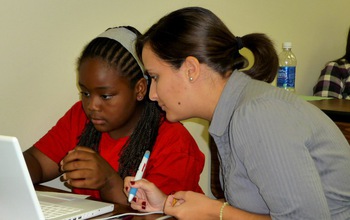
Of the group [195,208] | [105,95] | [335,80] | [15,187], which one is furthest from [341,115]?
[15,187]

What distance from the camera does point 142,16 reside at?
2.12 metres

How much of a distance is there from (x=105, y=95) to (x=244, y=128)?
1.93ft

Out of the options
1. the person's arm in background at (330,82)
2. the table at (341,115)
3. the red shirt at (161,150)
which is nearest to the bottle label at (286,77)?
the person's arm in background at (330,82)

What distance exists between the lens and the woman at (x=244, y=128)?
1.02m

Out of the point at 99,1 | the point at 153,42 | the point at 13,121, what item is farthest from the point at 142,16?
the point at 153,42

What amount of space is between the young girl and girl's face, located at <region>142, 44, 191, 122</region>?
263mm

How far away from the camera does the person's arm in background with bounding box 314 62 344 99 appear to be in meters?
2.93

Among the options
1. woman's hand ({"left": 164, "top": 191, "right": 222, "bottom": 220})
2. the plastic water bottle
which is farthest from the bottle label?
woman's hand ({"left": 164, "top": 191, "right": 222, "bottom": 220})

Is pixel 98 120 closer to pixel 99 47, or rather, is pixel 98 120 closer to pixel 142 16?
pixel 99 47

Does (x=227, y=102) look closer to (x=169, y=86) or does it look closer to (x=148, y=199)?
(x=169, y=86)

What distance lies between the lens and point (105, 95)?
1.52 meters

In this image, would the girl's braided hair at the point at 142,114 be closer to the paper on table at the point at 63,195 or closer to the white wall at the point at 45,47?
the paper on table at the point at 63,195

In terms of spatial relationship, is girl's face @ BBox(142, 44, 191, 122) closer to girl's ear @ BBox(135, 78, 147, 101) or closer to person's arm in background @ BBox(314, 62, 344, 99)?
girl's ear @ BBox(135, 78, 147, 101)

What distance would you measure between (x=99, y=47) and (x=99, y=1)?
1.38ft
